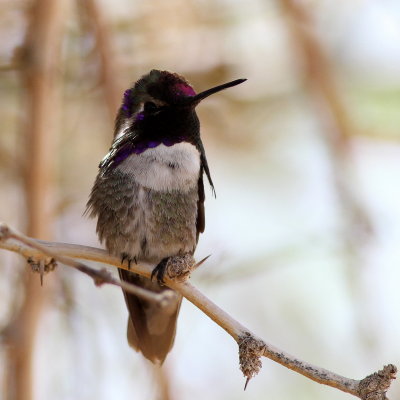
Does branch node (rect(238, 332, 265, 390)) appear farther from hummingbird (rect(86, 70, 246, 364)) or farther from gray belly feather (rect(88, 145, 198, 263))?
gray belly feather (rect(88, 145, 198, 263))

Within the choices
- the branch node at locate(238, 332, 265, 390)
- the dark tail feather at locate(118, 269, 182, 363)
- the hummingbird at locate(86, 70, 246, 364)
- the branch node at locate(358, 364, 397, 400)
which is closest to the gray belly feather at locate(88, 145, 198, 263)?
the hummingbird at locate(86, 70, 246, 364)

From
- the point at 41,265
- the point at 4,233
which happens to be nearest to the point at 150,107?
the point at 41,265

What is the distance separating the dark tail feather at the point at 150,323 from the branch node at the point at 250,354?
1226 mm

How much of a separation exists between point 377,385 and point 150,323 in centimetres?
162

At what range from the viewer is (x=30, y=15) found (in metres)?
4.28

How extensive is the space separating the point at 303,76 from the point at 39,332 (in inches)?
94.3

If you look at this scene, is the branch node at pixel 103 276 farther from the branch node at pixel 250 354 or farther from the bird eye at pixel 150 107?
the bird eye at pixel 150 107

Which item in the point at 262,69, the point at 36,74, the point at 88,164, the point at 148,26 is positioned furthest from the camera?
the point at 88,164

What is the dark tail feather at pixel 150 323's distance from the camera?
381cm

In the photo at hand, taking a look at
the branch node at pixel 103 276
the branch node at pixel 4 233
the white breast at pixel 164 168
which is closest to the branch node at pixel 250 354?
the branch node at pixel 103 276

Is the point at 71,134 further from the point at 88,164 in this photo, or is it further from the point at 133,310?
the point at 133,310

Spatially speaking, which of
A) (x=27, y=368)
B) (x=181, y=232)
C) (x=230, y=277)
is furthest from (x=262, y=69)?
(x=27, y=368)

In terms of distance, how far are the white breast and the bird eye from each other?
204 mm

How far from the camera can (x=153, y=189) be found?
3.56 metres
